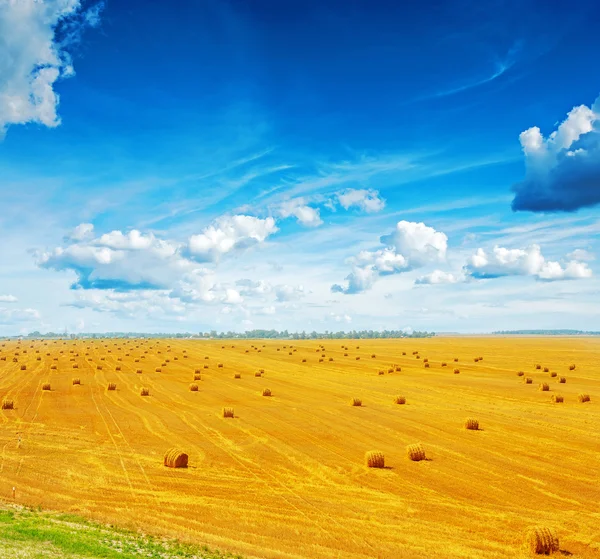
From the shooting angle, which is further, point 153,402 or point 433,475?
point 153,402

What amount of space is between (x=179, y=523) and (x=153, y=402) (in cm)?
2120

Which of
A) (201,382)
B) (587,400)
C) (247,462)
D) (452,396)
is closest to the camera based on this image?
(247,462)

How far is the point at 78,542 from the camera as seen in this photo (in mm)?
12227

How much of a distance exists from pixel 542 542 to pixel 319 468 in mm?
8549

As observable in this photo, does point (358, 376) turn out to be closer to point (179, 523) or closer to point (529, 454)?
point (529, 454)

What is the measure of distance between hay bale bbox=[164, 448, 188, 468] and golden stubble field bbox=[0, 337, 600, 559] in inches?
12.0

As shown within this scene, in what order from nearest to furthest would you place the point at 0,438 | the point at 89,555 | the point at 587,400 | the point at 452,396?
the point at 89,555 < the point at 0,438 < the point at 587,400 < the point at 452,396

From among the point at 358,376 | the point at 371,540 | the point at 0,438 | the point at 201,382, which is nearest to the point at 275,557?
the point at 371,540

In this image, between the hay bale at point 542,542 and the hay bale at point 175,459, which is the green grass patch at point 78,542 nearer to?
the hay bale at point 175,459

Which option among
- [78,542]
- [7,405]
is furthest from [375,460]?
[7,405]

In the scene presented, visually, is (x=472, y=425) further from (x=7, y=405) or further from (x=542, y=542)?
(x=7, y=405)

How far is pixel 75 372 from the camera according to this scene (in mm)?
53344

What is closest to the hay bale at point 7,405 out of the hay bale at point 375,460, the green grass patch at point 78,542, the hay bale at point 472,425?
the green grass patch at point 78,542

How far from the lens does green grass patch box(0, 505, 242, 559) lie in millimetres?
11453
